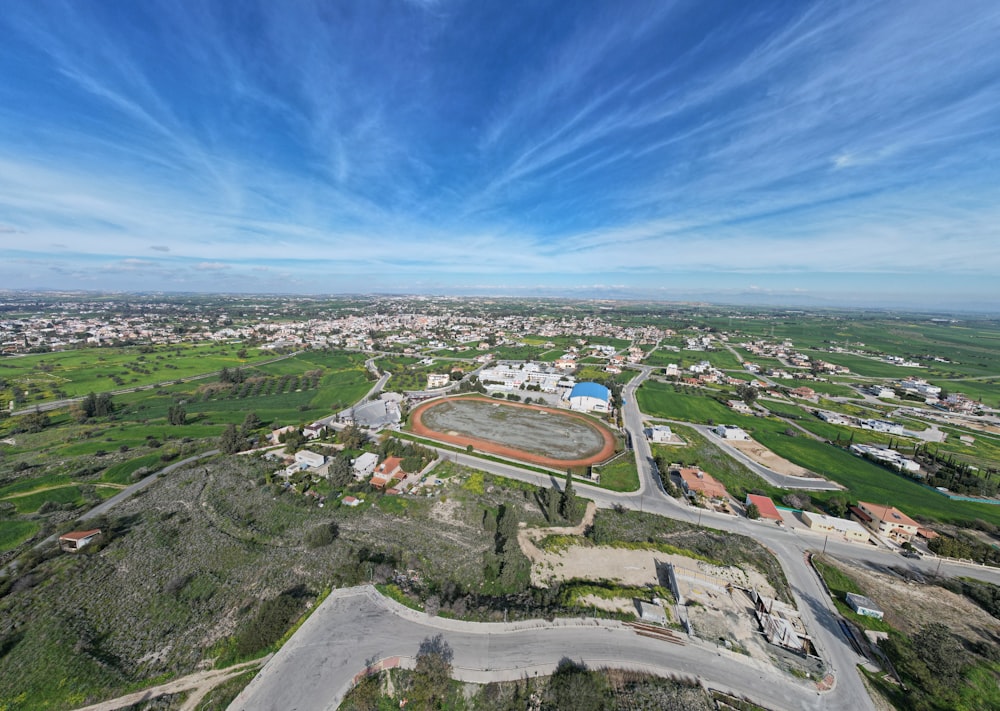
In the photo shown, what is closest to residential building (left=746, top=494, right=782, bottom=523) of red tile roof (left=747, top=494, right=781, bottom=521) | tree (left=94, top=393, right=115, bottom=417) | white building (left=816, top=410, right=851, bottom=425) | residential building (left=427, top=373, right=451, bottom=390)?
red tile roof (left=747, top=494, right=781, bottom=521)

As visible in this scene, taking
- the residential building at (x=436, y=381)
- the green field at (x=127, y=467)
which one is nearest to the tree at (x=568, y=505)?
the green field at (x=127, y=467)

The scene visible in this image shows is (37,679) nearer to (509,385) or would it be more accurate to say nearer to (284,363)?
(509,385)

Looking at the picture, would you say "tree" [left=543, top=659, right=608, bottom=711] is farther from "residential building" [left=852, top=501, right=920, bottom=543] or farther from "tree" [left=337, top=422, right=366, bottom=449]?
"tree" [left=337, top=422, right=366, bottom=449]

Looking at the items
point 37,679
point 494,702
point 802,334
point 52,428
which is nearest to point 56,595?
point 37,679

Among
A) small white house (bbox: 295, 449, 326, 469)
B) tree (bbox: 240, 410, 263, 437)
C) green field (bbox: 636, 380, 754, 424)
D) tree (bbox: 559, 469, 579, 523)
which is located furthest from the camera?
green field (bbox: 636, 380, 754, 424)

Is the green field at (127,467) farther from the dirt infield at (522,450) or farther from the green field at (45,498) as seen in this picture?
the dirt infield at (522,450)

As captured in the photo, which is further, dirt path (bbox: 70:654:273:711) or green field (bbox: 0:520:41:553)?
green field (bbox: 0:520:41:553)
